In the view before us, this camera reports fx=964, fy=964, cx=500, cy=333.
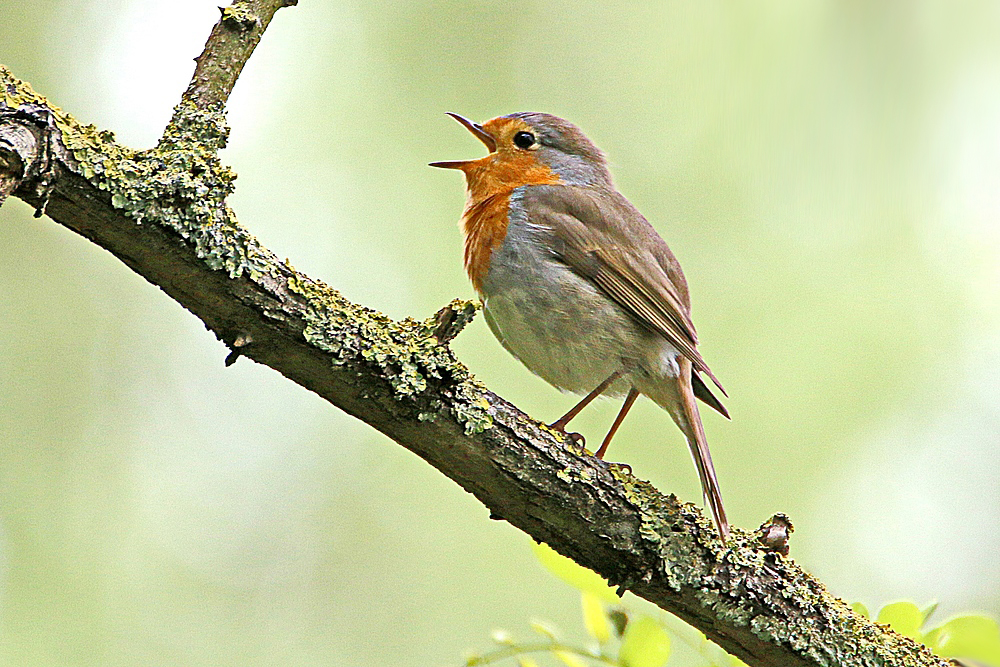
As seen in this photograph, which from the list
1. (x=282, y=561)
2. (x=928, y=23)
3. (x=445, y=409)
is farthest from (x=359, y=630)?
(x=928, y=23)

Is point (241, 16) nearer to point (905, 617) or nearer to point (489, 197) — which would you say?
point (489, 197)

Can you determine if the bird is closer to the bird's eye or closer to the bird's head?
the bird's head

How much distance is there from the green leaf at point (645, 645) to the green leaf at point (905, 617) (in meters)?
0.62

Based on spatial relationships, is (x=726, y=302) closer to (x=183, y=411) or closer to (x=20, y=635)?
(x=183, y=411)

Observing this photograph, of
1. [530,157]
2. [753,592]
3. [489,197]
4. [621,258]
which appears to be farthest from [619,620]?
[530,157]

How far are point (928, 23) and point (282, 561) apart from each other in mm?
6083

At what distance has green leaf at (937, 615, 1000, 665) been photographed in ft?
7.84

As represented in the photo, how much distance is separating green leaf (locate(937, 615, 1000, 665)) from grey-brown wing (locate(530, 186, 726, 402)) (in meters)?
1.32

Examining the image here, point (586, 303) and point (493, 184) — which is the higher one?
point (493, 184)

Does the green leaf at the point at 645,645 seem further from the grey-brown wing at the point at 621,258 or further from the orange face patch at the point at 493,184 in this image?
the orange face patch at the point at 493,184

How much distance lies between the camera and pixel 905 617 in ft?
8.18

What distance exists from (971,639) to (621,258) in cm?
192

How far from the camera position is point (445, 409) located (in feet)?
8.09

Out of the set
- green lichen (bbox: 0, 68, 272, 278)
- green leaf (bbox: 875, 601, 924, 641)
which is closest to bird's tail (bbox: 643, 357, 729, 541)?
green leaf (bbox: 875, 601, 924, 641)
